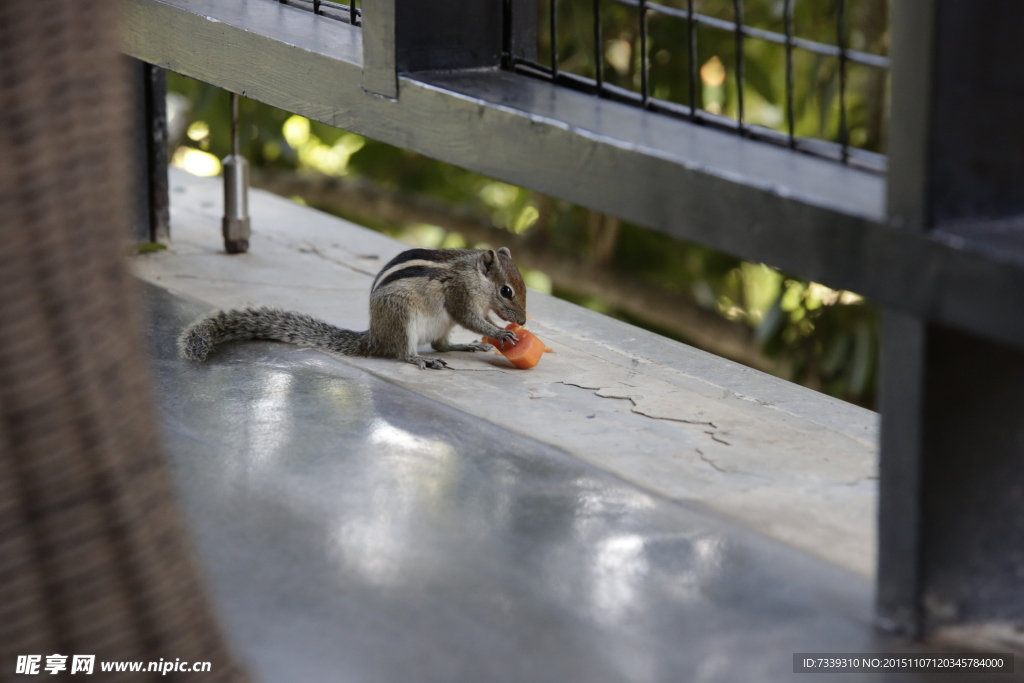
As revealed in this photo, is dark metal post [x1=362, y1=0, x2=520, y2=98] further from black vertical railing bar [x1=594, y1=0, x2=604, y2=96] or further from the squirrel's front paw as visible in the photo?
the squirrel's front paw

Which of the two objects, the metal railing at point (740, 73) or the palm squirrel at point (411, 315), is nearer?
the metal railing at point (740, 73)

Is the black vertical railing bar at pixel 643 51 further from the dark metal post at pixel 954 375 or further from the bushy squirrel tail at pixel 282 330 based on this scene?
the bushy squirrel tail at pixel 282 330

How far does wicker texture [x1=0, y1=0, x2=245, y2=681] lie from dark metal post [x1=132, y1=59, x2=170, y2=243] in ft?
12.4

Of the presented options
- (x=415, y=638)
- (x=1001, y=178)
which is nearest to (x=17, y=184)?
(x=415, y=638)

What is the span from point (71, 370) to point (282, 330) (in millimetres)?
2642

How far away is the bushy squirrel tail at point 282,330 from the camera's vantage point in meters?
3.96

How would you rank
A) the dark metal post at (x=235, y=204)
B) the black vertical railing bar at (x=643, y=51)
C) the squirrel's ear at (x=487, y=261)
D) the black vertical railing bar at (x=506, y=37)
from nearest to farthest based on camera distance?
the black vertical railing bar at (x=643, y=51), the black vertical railing bar at (x=506, y=37), the squirrel's ear at (x=487, y=261), the dark metal post at (x=235, y=204)

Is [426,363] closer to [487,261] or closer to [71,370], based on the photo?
[487,261]

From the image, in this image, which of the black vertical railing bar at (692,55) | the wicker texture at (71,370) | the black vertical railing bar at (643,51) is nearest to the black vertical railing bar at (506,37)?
the black vertical railing bar at (643,51)

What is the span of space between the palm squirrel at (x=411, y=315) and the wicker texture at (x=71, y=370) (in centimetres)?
242

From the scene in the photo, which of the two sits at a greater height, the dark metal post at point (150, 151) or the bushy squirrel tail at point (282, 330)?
the dark metal post at point (150, 151)

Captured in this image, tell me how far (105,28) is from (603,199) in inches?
49.7

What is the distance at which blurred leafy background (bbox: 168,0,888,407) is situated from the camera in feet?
19.0

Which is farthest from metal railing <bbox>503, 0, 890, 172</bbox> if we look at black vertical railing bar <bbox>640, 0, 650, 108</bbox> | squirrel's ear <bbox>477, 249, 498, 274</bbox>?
squirrel's ear <bbox>477, 249, 498, 274</bbox>
